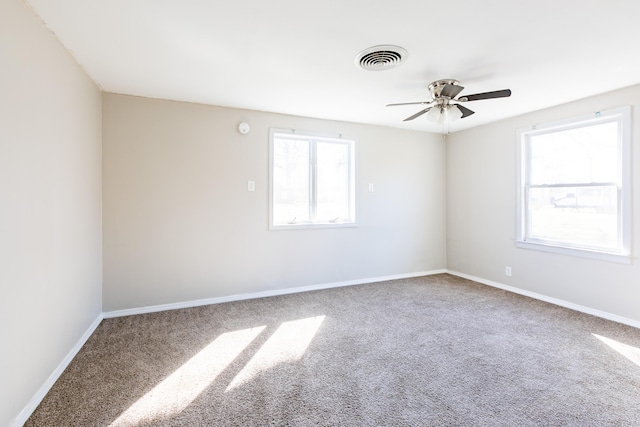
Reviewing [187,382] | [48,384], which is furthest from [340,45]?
[48,384]

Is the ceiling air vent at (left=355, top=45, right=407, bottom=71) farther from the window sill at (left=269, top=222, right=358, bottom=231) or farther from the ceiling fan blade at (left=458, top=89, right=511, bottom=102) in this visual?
the window sill at (left=269, top=222, right=358, bottom=231)

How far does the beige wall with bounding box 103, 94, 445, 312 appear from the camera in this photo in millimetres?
→ 3168

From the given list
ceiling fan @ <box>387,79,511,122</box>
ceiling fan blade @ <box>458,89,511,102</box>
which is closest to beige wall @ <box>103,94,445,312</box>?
ceiling fan @ <box>387,79,511,122</box>

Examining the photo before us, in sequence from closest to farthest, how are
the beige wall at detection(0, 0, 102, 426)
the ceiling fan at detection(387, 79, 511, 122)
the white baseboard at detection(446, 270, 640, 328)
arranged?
the beige wall at detection(0, 0, 102, 426) < the ceiling fan at detection(387, 79, 511, 122) < the white baseboard at detection(446, 270, 640, 328)

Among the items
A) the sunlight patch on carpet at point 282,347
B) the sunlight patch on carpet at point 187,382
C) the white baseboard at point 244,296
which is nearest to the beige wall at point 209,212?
the white baseboard at point 244,296

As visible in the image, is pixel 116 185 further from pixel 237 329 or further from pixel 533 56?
pixel 533 56

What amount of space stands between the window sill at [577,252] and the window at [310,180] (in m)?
2.27

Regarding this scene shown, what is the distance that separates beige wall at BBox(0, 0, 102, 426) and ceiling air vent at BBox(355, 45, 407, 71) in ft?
6.94

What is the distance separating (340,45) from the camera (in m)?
2.20

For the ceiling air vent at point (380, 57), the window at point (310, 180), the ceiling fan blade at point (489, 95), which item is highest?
the ceiling air vent at point (380, 57)

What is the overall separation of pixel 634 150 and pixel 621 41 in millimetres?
1342

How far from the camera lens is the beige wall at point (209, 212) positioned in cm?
317

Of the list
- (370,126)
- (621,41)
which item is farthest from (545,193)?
(370,126)

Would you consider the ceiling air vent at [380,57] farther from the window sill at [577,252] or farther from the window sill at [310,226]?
the window sill at [577,252]
